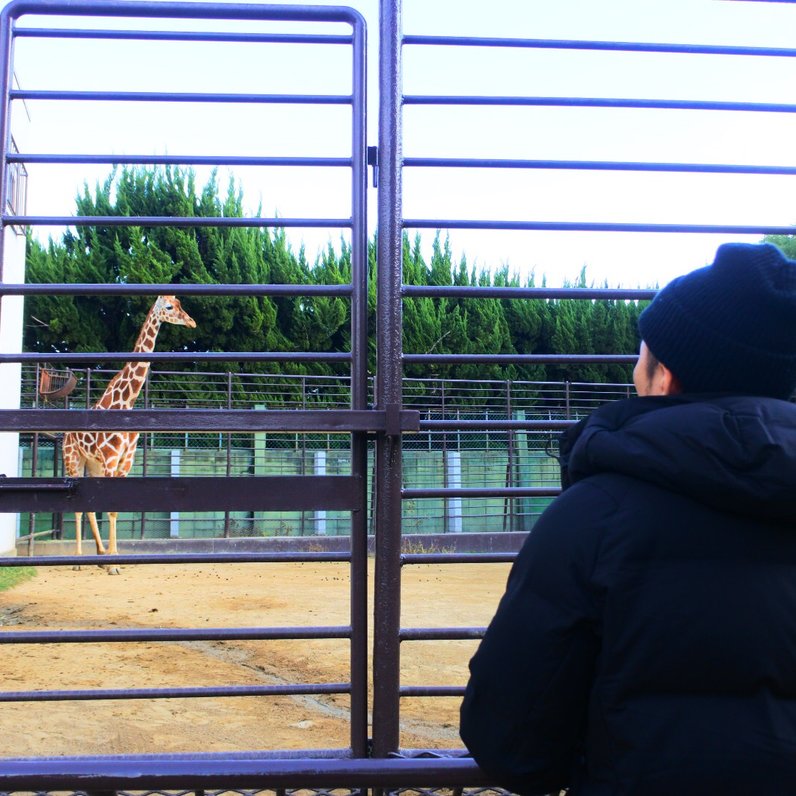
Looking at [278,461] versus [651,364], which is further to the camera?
[278,461]

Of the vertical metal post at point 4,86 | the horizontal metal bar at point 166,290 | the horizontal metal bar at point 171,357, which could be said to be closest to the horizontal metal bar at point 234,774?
the horizontal metal bar at point 171,357

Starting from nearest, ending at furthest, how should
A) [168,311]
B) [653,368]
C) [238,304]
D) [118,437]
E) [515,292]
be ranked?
[653,368] → [515,292] → [168,311] → [118,437] → [238,304]

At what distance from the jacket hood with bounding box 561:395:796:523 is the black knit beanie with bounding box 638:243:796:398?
6 centimetres

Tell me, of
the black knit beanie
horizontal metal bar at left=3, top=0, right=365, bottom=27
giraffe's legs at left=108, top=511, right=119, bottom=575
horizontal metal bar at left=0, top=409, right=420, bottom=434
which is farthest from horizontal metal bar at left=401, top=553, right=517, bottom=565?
giraffe's legs at left=108, top=511, right=119, bottom=575

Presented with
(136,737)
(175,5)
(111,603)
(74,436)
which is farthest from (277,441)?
(175,5)

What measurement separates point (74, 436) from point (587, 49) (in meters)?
9.65

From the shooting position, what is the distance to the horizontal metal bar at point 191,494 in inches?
76.7

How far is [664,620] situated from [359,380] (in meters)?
1.16

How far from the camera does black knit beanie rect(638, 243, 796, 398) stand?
114 cm

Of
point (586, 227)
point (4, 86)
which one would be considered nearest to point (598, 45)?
point (586, 227)

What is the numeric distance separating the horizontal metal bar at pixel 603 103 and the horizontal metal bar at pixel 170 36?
27 centimetres

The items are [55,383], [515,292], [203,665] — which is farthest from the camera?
[55,383]

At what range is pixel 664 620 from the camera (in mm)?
1032

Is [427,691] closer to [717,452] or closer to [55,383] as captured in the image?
[717,452]
